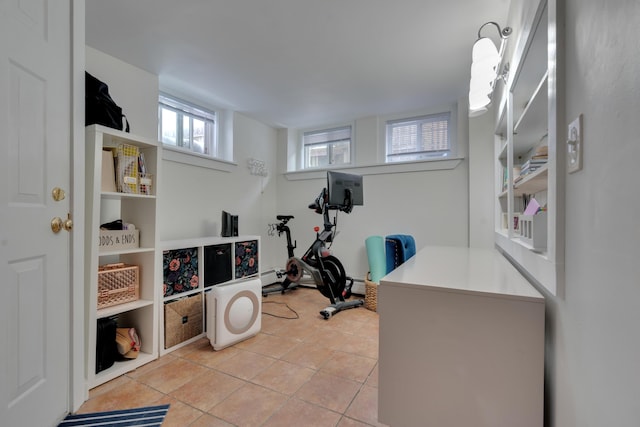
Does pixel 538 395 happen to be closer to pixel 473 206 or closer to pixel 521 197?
pixel 521 197

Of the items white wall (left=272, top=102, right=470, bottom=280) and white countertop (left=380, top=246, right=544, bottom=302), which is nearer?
white countertop (left=380, top=246, right=544, bottom=302)

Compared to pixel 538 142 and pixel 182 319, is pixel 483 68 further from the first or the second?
pixel 182 319

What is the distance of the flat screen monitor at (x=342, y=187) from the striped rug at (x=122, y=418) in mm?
2055

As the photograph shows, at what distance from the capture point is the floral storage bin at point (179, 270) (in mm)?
2203

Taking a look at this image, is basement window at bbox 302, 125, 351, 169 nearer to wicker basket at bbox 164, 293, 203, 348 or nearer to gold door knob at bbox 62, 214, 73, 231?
wicker basket at bbox 164, 293, 203, 348

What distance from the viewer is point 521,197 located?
7.12 ft

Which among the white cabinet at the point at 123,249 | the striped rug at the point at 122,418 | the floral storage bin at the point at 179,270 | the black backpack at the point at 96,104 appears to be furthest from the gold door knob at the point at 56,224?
the striped rug at the point at 122,418

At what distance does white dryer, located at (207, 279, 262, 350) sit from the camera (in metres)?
2.12

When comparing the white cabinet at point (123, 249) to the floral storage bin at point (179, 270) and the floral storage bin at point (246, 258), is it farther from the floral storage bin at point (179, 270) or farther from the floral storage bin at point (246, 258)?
the floral storage bin at point (246, 258)

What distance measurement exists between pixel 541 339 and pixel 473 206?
2429 millimetres

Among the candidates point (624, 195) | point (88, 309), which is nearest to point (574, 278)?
point (624, 195)

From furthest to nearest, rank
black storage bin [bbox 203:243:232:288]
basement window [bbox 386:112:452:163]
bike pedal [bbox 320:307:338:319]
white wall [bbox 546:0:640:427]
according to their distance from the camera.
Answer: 1. basement window [bbox 386:112:452:163]
2. bike pedal [bbox 320:307:338:319]
3. black storage bin [bbox 203:243:232:288]
4. white wall [bbox 546:0:640:427]

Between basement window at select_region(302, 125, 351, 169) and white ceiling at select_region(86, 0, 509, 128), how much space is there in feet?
2.65

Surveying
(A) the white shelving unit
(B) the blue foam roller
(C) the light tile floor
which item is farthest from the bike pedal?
(A) the white shelving unit
